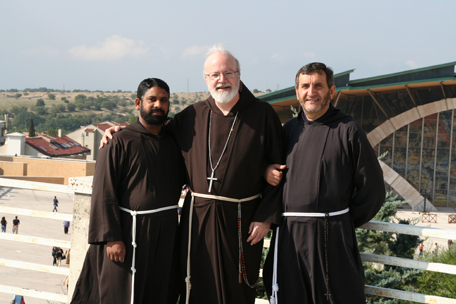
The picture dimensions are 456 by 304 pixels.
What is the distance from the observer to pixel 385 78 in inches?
1111

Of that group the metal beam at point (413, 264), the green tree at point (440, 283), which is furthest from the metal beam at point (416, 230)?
the green tree at point (440, 283)

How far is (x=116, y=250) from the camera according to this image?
3.22 metres

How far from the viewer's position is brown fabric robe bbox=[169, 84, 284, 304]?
3285 mm

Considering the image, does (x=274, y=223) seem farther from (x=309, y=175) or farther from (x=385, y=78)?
(x=385, y=78)

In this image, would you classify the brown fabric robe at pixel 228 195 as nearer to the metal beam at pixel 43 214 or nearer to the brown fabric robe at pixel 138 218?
the brown fabric robe at pixel 138 218

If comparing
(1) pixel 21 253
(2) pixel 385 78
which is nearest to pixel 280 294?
(1) pixel 21 253

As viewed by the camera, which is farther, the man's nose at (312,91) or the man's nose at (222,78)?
the man's nose at (222,78)

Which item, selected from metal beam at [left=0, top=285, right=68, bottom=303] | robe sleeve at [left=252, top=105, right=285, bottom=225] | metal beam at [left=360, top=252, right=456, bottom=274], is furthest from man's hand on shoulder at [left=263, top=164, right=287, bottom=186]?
metal beam at [left=0, top=285, right=68, bottom=303]

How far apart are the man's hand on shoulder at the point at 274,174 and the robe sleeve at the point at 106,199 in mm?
1075

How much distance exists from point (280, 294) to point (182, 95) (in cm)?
16289

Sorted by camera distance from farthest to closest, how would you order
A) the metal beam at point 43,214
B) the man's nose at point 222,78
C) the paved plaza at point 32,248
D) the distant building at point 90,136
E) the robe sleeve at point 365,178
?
1. the distant building at point 90,136
2. the paved plaza at point 32,248
3. the metal beam at point 43,214
4. the man's nose at point 222,78
5. the robe sleeve at point 365,178

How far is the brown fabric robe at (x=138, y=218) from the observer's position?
325cm

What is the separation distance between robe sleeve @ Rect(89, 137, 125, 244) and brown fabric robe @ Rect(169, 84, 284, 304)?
51 cm

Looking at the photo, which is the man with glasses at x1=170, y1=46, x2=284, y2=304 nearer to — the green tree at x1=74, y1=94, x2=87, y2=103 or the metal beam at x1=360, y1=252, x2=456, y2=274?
the metal beam at x1=360, y1=252, x2=456, y2=274
